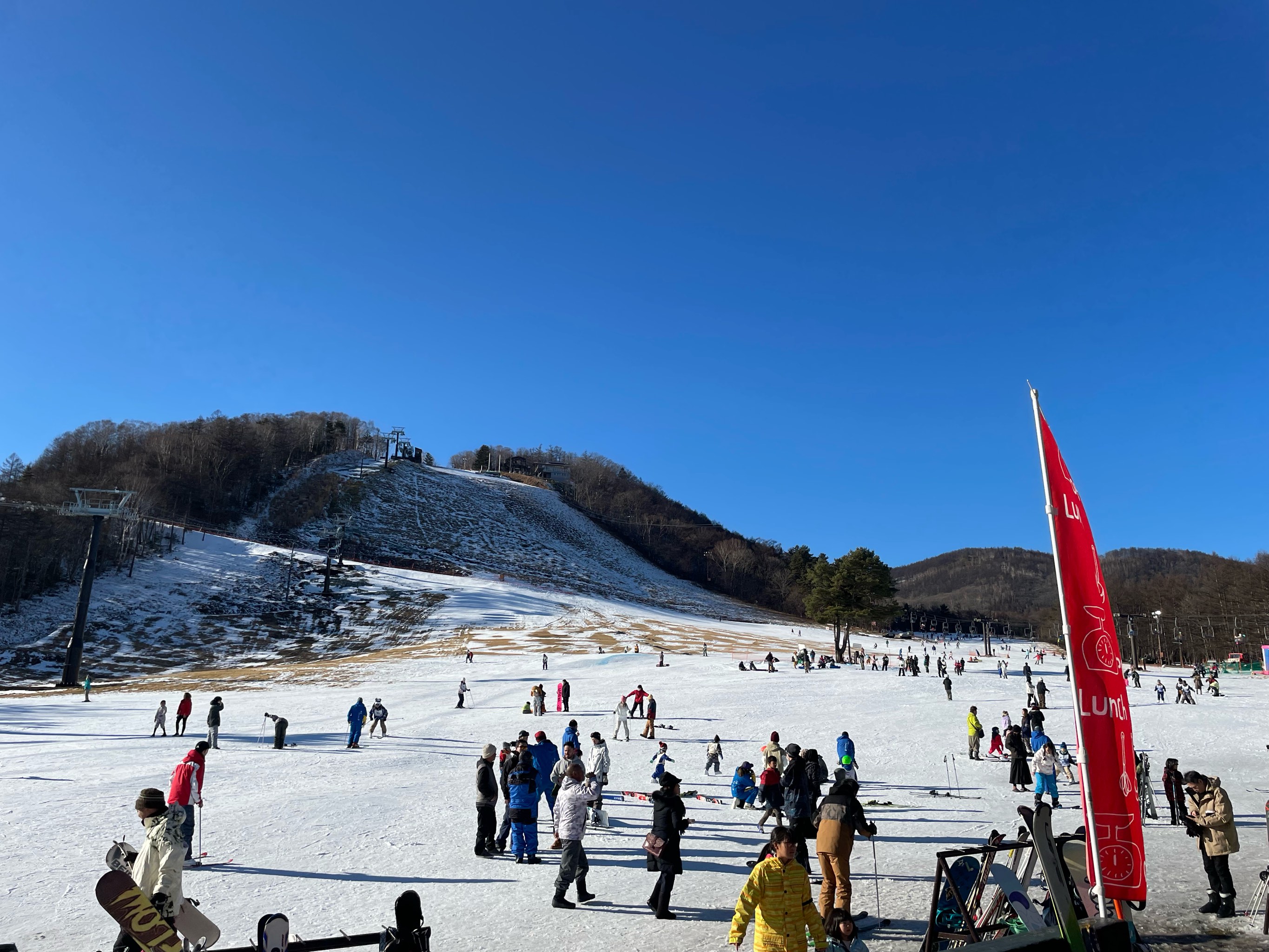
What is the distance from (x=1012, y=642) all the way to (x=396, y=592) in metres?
62.0

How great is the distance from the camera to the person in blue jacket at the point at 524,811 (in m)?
10.2

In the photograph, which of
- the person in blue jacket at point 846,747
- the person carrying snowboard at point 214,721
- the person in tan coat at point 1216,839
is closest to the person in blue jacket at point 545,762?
the person in blue jacket at point 846,747

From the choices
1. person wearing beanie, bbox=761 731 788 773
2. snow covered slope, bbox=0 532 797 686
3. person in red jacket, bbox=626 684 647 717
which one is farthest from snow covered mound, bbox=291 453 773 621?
person wearing beanie, bbox=761 731 788 773

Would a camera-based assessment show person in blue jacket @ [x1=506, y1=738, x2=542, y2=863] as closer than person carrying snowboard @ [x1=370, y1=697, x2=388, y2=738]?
Yes

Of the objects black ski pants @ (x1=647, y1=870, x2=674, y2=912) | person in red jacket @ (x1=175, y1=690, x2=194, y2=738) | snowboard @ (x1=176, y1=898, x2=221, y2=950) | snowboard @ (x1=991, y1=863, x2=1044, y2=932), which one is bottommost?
person in red jacket @ (x1=175, y1=690, x2=194, y2=738)

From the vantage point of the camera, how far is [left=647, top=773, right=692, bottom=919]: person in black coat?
819cm

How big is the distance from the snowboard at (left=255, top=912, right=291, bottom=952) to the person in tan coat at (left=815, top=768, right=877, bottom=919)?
17.8 ft

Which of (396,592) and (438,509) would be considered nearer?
(396,592)

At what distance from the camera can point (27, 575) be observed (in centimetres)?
5928

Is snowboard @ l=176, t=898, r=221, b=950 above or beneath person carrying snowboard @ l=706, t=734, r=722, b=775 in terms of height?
above

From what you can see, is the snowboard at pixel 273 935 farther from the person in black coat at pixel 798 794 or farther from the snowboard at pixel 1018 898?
the person in black coat at pixel 798 794

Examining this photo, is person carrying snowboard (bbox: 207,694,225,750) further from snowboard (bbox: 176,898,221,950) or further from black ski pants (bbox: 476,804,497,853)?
snowboard (bbox: 176,898,221,950)

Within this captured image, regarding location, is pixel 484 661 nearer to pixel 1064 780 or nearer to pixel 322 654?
pixel 322 654

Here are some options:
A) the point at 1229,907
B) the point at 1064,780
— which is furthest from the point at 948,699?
the point at 1229,907
